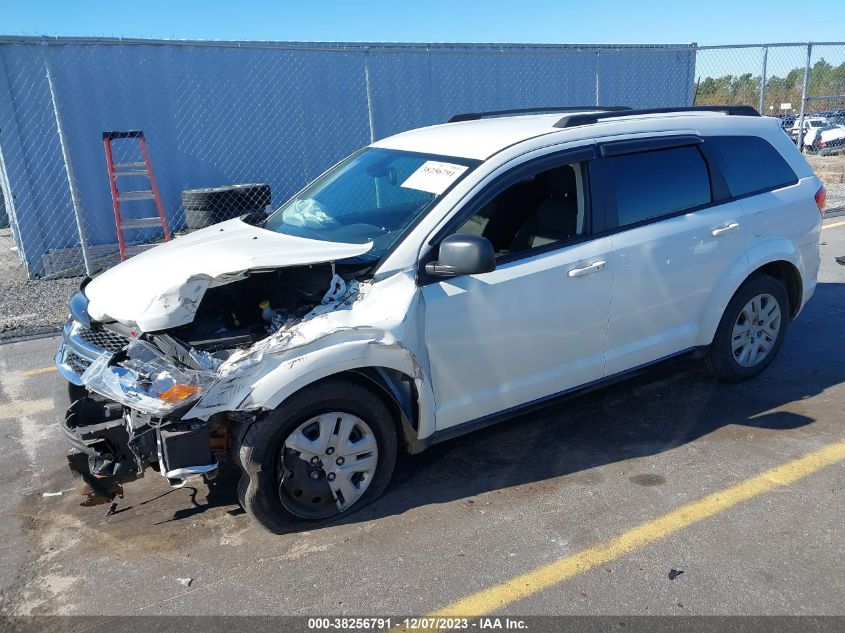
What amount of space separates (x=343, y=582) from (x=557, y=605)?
0.90 metres

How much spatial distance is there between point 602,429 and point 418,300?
1.67 m

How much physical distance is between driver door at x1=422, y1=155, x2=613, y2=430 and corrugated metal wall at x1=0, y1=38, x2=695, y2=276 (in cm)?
550

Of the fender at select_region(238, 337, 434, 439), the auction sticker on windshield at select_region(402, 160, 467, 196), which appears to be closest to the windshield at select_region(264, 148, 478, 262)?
the auction sticker on windshield at select_region(402, 160, 467, 196)

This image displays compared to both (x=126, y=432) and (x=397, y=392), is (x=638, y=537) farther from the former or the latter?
(x=126, y=432)

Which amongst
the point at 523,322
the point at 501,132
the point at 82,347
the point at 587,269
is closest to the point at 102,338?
the point at 82,347

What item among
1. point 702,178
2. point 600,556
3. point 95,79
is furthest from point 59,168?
point 600,556

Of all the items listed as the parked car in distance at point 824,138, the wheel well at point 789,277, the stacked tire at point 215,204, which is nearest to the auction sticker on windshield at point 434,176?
the wheel well at point 789,277

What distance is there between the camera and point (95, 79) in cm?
986

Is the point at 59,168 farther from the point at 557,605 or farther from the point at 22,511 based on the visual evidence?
the point at 557,605

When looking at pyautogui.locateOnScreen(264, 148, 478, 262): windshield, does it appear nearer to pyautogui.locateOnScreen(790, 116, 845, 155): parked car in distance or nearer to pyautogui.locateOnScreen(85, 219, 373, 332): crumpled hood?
pyautogui.locateOnScreen(85, 219, 373, 332): crumpled hood

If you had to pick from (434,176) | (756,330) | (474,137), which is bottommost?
(756,330)

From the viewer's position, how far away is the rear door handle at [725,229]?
4.36m

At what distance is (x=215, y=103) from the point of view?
1066cm

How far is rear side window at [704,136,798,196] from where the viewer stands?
4566 millimetres
